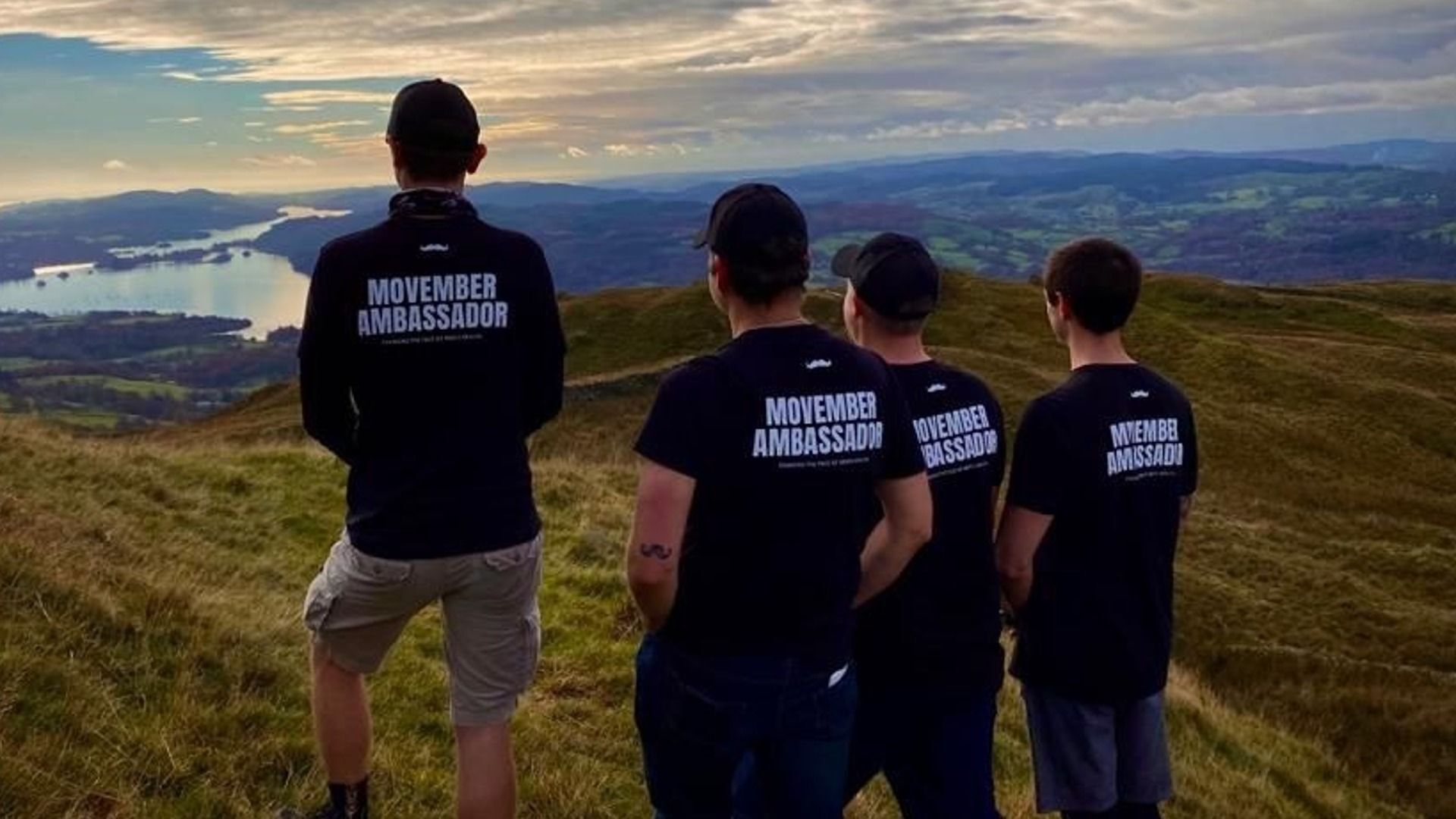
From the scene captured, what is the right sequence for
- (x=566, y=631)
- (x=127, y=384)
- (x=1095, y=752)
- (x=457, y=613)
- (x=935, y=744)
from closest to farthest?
(x=457, y=613) → (x=935, y=744) → (x=1095, y=752) → (x=566, y=631) → (x=127, y=384)

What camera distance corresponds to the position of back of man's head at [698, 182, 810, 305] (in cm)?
441

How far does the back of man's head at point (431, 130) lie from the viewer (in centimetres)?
474

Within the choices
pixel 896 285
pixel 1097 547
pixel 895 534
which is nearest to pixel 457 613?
pixel 895 534

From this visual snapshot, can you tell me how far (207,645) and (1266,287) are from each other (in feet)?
263

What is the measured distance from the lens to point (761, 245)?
14.5 ft

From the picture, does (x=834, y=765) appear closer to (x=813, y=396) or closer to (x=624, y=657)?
(x=813, y=396)

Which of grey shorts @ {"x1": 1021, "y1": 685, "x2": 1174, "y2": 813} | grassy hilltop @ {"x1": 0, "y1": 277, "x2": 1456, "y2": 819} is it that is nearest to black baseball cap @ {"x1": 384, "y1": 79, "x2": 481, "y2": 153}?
grassy hilltop @ {"x1": 0, "y1": 277, "x2": 1456, "y2": 819}

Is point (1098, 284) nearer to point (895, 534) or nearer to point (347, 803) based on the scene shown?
point (895, 534)

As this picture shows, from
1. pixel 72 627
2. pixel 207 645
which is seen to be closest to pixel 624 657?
pixel 207 645

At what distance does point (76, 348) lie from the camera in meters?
189

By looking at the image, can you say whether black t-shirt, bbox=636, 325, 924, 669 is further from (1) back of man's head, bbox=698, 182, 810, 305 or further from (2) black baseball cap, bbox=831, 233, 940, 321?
(2) black baseball cap, bbox=831, 233, 940, 321

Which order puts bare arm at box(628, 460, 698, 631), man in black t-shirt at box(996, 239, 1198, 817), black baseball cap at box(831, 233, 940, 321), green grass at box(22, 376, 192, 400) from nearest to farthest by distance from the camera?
1. bare arm at box(628, 460, 698, 631)
2. black baseball cap at box(831, 233, 940, 321)
3. man in black t-shirt at box(996, 239, 1198, 817)
4. green grass at box(22, 376, 192, 400)

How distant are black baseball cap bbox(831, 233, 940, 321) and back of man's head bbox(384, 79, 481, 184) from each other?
6.10 ft

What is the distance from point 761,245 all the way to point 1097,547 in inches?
101
